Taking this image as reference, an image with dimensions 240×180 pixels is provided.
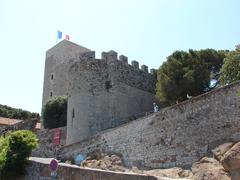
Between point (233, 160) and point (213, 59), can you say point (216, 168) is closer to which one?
point (233, 160)

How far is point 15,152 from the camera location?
41.7 ft

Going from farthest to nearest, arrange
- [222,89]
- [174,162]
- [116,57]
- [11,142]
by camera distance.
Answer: [116,57] < [174,162] < [222,89] < [11,142]

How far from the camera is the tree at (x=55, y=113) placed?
1121 inches

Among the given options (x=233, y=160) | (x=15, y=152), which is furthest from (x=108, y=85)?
(x=233, y=160)

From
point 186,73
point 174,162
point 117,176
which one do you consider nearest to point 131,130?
point 174,162

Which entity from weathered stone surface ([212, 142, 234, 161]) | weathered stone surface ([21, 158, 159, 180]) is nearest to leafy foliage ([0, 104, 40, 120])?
weathered stone surface ([21, 158, 159, 180])

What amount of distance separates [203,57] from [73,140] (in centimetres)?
1060

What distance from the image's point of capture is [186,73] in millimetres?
23094

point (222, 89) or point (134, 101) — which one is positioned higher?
point (134, 101)

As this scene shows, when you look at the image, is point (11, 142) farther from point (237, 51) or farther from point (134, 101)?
point (134, 101)

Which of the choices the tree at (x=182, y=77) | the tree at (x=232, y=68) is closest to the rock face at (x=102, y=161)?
the tree at (x=232, y=68)

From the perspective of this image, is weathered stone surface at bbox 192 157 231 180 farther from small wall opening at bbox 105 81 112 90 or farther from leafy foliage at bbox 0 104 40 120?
A: leafy foliage at bbox 0 104 40 120

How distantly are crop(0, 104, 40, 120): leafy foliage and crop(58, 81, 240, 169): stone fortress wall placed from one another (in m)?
31.7

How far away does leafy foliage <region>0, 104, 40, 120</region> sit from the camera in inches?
1879
